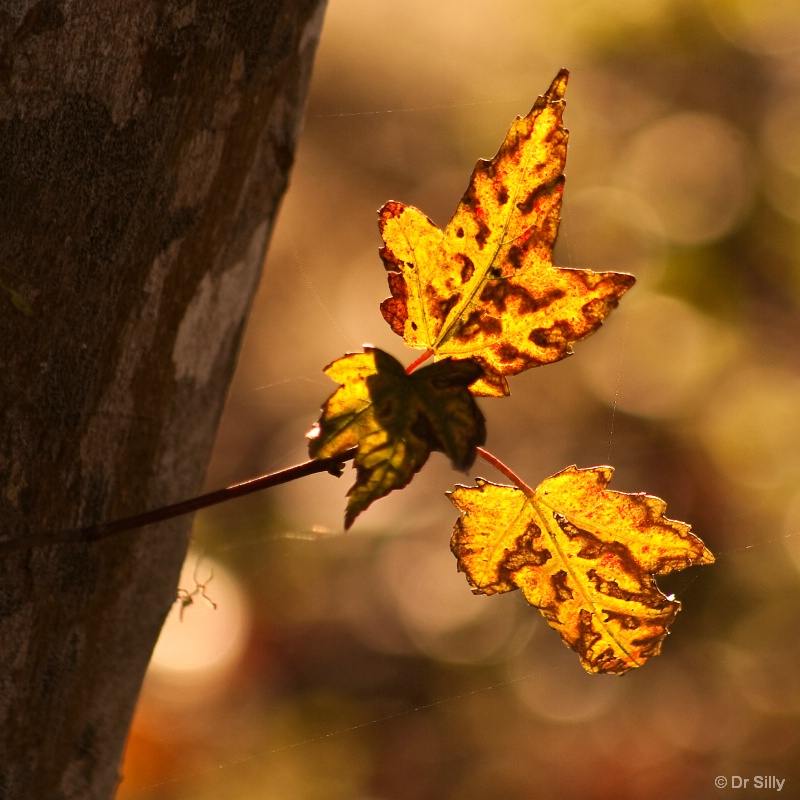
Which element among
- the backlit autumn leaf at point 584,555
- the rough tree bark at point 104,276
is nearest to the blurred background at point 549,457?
the rough tree bark at point 104,276

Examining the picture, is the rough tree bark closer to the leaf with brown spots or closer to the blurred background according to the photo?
the leaf with brown spots

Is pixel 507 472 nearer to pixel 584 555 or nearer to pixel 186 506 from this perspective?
pixel 584 555

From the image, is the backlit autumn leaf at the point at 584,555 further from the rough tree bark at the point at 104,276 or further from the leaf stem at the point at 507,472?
the rough tree bark at the point at 104,276

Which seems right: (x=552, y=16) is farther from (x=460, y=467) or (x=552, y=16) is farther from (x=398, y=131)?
(x=460, y=467)

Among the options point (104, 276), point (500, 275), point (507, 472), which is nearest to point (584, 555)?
point (507, 472)

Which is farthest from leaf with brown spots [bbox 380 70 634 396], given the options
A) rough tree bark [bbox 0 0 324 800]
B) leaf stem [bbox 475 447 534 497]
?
rough tree bark [bbox 0 0 324 800]
